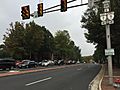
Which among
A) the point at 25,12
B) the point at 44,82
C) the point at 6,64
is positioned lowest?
the point at 44,82

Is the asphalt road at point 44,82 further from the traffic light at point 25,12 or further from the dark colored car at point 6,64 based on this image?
the dark colored car at point 6,64

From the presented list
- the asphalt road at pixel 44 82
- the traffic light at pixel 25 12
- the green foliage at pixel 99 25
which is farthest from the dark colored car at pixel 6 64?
the traffic light at pixel 25 12

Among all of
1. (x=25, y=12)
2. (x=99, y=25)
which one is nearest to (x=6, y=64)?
(x=99, y=25)

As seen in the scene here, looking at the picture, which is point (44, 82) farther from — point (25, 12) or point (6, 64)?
point (6, 64)

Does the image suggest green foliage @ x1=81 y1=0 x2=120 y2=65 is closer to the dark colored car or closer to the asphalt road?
the asphalt road

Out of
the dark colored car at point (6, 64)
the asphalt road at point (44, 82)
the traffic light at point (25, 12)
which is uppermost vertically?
the traffic light at point (25, 12)

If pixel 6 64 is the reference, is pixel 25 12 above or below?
above

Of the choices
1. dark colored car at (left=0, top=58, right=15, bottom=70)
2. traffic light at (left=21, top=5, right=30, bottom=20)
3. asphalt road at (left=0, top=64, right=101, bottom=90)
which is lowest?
asphalt road at (left=0, top=64, right=101, bottom=90)

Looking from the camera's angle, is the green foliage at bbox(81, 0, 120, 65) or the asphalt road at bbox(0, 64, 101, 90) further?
the green foliage at bbox(81, 0, 120, 65)

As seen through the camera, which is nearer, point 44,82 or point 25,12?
point 44,82

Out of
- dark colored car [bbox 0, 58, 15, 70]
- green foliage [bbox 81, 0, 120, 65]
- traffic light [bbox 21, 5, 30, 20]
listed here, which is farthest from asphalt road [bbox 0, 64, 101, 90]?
dark colored car [bbox 0, 58, 15, 70]

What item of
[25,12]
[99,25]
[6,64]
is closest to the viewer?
[25,12]

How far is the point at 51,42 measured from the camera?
102 metres

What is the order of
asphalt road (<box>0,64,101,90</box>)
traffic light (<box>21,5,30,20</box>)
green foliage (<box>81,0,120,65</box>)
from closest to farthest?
asphalt road (<box>0,64,101,90</box>) → traffic light (<box>21,5,30,20</box>) → green foliage (<box>81,0,120,65</box>)
